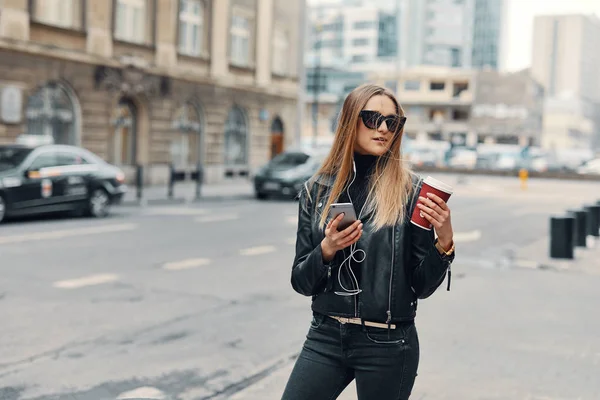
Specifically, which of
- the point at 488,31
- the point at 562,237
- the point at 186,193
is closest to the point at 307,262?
the point at 562,237

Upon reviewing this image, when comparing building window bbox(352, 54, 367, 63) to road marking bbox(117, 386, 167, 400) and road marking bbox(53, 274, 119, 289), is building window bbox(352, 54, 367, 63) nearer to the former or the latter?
road marking bbox(53, 274, 119, 289)

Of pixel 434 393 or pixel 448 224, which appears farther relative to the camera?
pixel 434 393

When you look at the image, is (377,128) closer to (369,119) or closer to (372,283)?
(369,119)

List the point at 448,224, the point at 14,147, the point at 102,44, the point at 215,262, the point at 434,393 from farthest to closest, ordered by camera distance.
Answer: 1. the point at 102,44
2. the point at 14,147
3. the point at 215,262
4. the point at 434,393
5. the point at 448,224

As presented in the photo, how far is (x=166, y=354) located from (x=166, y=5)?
970 inches

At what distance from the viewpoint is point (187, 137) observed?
100 feet

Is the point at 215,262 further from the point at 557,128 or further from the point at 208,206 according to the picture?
the point at 557,128

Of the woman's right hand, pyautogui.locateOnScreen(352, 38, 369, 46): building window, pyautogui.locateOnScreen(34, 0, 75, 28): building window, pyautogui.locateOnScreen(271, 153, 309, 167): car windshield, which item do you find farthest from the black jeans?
pyautogui.locateOnScreen(352, 38, 369, 46): building window

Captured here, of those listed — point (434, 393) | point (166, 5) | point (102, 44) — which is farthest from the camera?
point (166, 5)

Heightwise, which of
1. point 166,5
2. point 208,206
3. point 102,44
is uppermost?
point 166,5

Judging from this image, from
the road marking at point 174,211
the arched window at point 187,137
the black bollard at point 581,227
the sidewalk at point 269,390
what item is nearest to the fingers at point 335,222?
the sidewalk at point 269,390

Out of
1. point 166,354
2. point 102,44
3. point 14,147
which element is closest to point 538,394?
point 166,354

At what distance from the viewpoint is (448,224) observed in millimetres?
2654

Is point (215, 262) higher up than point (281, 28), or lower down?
lower down
